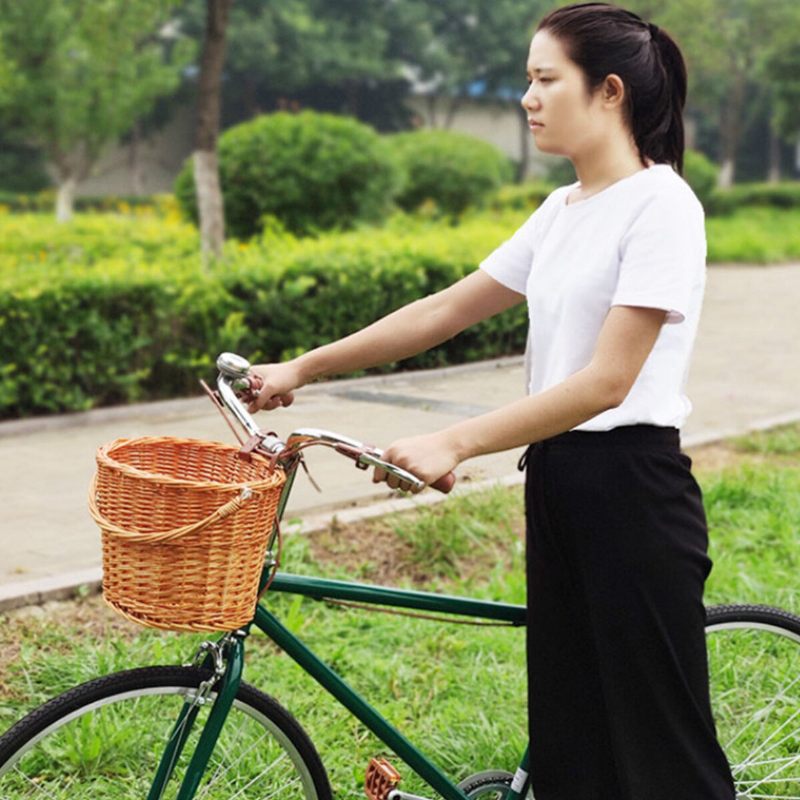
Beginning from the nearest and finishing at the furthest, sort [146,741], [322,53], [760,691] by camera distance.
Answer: [146,741] < [760,691] < [322,53]

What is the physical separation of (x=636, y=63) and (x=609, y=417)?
20.8 inches

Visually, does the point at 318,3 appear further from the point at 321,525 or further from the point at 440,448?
the point at 440,448

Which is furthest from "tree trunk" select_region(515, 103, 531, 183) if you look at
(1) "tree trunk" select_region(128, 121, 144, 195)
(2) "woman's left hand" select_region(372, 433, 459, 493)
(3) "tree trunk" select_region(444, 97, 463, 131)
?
(2) "woman's left hand" select_region(372, 433, 459, 493)

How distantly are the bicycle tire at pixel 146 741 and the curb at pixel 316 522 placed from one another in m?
1.37

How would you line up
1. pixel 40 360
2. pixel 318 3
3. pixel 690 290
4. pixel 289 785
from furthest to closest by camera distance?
pixel 318 3 → pixel 40 360 → pixel 289 785 → pixel 690 290

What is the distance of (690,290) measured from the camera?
195 cm

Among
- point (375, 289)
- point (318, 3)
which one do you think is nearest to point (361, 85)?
point (318, 3)

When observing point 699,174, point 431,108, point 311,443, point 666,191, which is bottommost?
point 311,443

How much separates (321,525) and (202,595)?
309 cm

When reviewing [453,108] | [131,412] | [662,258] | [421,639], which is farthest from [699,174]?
[453,108]

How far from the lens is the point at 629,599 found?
209 centimetres

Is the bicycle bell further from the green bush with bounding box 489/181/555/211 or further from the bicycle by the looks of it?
the green bush with bounding box 489/181/555/211

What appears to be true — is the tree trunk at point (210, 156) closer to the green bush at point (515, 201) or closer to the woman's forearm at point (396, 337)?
the green bush at point (515, 201)

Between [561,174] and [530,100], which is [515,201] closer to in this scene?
[561,174]
